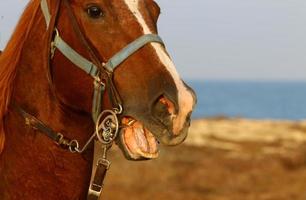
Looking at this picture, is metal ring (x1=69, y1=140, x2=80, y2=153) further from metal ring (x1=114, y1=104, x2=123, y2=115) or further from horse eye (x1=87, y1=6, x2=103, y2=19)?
horse eye (x1=87, y1=6, x2=103, y2=19)

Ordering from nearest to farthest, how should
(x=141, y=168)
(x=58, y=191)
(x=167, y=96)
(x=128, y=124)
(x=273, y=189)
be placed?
1. (x=167, y=96)
2. (x=128, y=124)
3. (x=58, y=191)
4. (x=273, y=189)
5. (x=141, y=168)

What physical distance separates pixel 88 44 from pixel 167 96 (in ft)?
1.92

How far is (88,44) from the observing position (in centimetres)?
395

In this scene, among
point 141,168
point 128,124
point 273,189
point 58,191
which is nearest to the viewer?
point 128,124

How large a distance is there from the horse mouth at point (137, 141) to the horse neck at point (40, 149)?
1.27ft

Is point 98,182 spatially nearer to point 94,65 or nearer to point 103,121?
point 103,121

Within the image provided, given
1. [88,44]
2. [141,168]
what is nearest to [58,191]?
[88,44]

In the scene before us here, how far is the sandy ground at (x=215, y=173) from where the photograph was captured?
1684 centimetres

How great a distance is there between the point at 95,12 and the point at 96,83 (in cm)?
37

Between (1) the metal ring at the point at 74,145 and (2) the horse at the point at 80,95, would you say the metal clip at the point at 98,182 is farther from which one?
(1) the metal ring at the point at 74,145

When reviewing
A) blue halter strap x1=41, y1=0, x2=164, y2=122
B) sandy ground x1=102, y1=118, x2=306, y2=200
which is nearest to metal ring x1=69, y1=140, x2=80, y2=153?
blue halter strap x1=41, y1=0, x2=164, y2=122

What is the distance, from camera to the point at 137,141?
3844mm

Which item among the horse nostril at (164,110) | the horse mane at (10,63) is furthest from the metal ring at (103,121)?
the horse mane at (10,63)

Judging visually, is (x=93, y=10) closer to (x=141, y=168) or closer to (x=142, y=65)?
(x=142, y=65)
